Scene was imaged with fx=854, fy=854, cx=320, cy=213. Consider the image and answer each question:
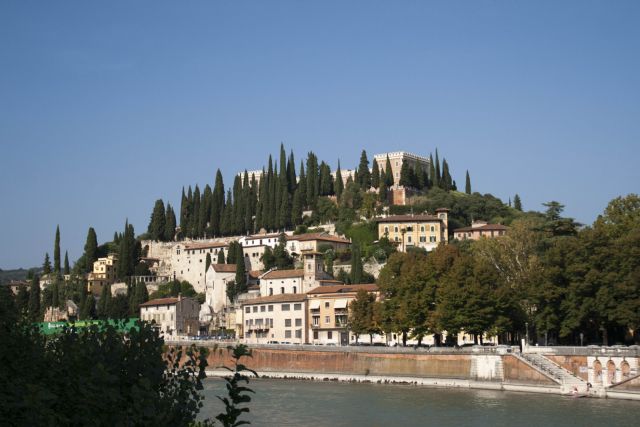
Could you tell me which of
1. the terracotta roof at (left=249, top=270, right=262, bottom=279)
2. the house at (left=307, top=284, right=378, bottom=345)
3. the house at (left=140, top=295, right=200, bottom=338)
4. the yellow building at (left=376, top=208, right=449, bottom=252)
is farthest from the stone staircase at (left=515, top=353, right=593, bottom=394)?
the terracotta roof at (left=249, top=270, right=262, bottom=279)

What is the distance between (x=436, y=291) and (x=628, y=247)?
11883mm

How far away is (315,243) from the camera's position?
278 feet

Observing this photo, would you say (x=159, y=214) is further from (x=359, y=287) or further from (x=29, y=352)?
(x=29, y=352)

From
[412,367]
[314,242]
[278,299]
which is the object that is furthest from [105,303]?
[412,367]

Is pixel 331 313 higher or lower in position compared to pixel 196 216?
lower

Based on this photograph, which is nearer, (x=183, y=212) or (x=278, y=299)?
(x=278, y=299)

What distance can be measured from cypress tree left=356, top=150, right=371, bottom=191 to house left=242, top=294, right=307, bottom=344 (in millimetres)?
27881

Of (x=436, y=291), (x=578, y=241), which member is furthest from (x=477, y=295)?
(x=578, y=241)

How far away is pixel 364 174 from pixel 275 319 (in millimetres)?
31714

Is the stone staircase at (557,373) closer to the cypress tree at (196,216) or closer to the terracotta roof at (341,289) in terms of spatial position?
the terracotta roof at (341,289)

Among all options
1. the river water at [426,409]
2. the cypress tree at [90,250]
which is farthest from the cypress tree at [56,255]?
the river water at [426,409]

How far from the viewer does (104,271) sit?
10044 centimetres

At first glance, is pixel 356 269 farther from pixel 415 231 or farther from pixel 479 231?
pixel 479 231

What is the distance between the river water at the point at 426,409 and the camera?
33094 mm
